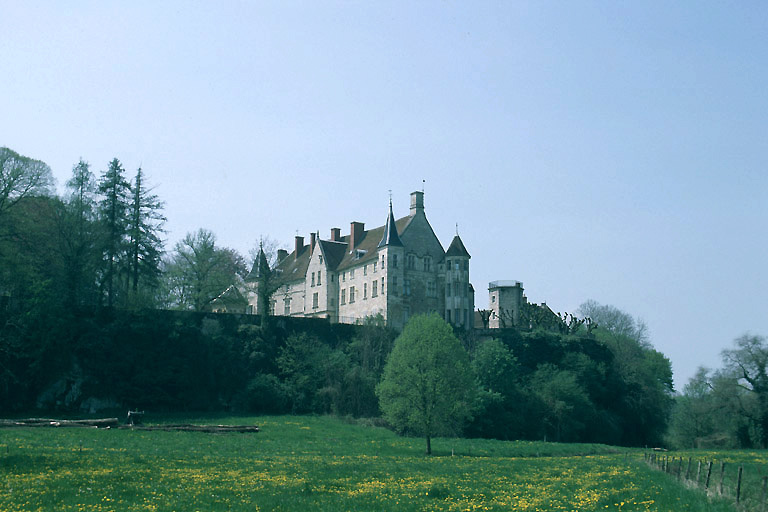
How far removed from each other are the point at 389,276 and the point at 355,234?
434 inches

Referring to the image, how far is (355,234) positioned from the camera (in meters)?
86.4

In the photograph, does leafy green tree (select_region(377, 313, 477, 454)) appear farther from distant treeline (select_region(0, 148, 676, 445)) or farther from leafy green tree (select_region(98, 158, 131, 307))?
leafy green tree (select_region(98, 158, 131, 307))

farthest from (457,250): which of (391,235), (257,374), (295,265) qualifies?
(257,374)

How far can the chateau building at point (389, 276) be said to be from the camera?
77875mm

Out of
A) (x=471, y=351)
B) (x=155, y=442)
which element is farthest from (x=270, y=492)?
(x=471, y=351)

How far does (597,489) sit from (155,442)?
2133 centimetres

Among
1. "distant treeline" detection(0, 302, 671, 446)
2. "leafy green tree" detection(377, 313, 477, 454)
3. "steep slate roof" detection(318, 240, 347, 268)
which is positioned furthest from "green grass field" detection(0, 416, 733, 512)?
"steep slate roof" detection(318, 240, 347, 268)

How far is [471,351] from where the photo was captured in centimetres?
7419

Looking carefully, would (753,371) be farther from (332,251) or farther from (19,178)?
(19,178)

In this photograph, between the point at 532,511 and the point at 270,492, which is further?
the point at 270,492

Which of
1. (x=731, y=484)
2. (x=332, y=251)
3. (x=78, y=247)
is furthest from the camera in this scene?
(x=332, y=251)

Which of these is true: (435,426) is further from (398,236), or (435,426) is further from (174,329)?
(398,236)

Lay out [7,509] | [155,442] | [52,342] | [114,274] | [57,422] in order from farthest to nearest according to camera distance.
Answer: [114,274]
[52,342]
[57,422]
[155,442]
[7,509]

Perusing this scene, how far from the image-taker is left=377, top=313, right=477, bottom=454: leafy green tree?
4638 cm
